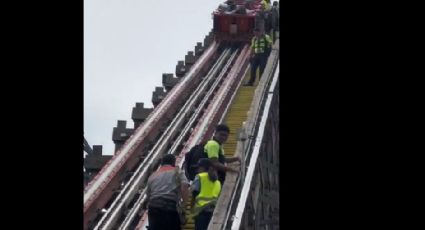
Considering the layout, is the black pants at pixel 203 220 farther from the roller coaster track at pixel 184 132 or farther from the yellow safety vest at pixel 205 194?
the roller coaster track at pixel 184 132

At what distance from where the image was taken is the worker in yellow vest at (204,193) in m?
10.5

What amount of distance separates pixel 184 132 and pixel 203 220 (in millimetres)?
7139

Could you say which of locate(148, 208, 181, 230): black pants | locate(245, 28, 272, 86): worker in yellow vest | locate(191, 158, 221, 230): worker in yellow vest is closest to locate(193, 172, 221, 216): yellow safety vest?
locate(191, 158, 221, 230): worker in yellow vest

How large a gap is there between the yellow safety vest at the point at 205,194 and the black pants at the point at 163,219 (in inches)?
33.8

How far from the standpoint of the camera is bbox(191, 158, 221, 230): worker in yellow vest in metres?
10.5

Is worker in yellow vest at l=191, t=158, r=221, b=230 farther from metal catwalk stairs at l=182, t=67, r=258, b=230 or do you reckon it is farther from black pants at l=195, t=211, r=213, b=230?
metal catwalk stairs at l=182, t=67, r=258, b=230

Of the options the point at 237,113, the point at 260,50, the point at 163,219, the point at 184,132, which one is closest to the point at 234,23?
the point at 260,50

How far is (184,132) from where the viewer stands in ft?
58.3

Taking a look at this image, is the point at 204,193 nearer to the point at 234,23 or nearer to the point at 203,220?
the point at 203,220

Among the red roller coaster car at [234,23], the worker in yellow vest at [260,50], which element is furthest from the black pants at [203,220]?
the red roller coaster car at [234,23]
